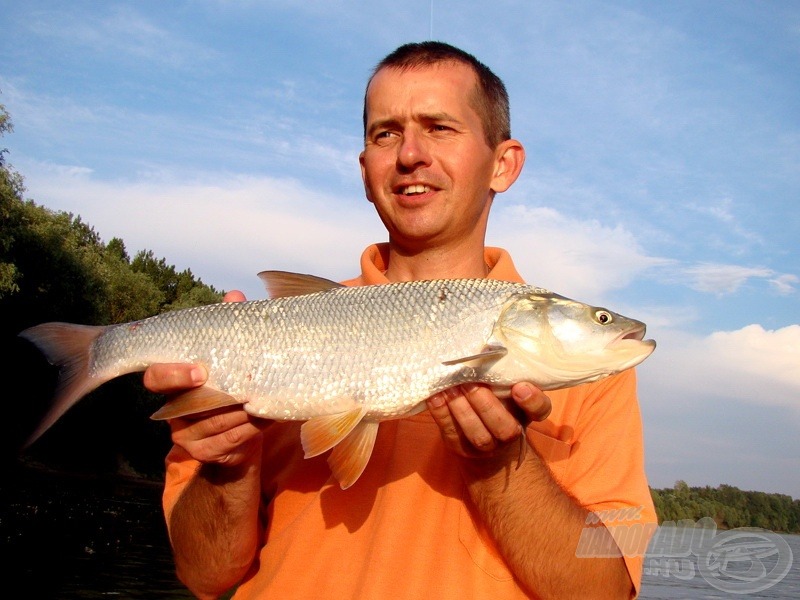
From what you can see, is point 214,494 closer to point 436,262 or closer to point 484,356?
point 484,356

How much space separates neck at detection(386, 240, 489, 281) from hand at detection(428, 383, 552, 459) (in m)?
1.12

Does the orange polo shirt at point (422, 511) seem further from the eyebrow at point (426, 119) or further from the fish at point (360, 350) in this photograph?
the eyebrow at point (426, 119)

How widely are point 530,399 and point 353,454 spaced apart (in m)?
0.72

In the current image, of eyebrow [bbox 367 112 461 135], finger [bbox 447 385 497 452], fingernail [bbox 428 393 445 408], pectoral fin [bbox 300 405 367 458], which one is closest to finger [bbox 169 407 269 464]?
pectoral fin [bbox 300 405 367 458]

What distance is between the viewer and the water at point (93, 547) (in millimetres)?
5392

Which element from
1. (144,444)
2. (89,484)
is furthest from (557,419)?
(144,444)

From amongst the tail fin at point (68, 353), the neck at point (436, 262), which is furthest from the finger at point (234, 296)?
the neck at point (436, 262)

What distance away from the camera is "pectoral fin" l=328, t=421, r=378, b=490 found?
110 inches

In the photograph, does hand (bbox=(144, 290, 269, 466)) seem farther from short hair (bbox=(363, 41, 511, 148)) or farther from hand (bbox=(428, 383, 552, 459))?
short hair (bbox=(363, 41, 511, 148))

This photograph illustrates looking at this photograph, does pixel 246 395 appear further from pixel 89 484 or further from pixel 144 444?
pixel 144 444

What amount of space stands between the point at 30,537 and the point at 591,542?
13.9 metres

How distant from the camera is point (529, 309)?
3004 mm

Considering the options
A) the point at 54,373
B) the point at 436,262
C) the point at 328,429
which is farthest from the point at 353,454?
the point at 54,373

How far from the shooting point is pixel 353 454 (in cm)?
284
